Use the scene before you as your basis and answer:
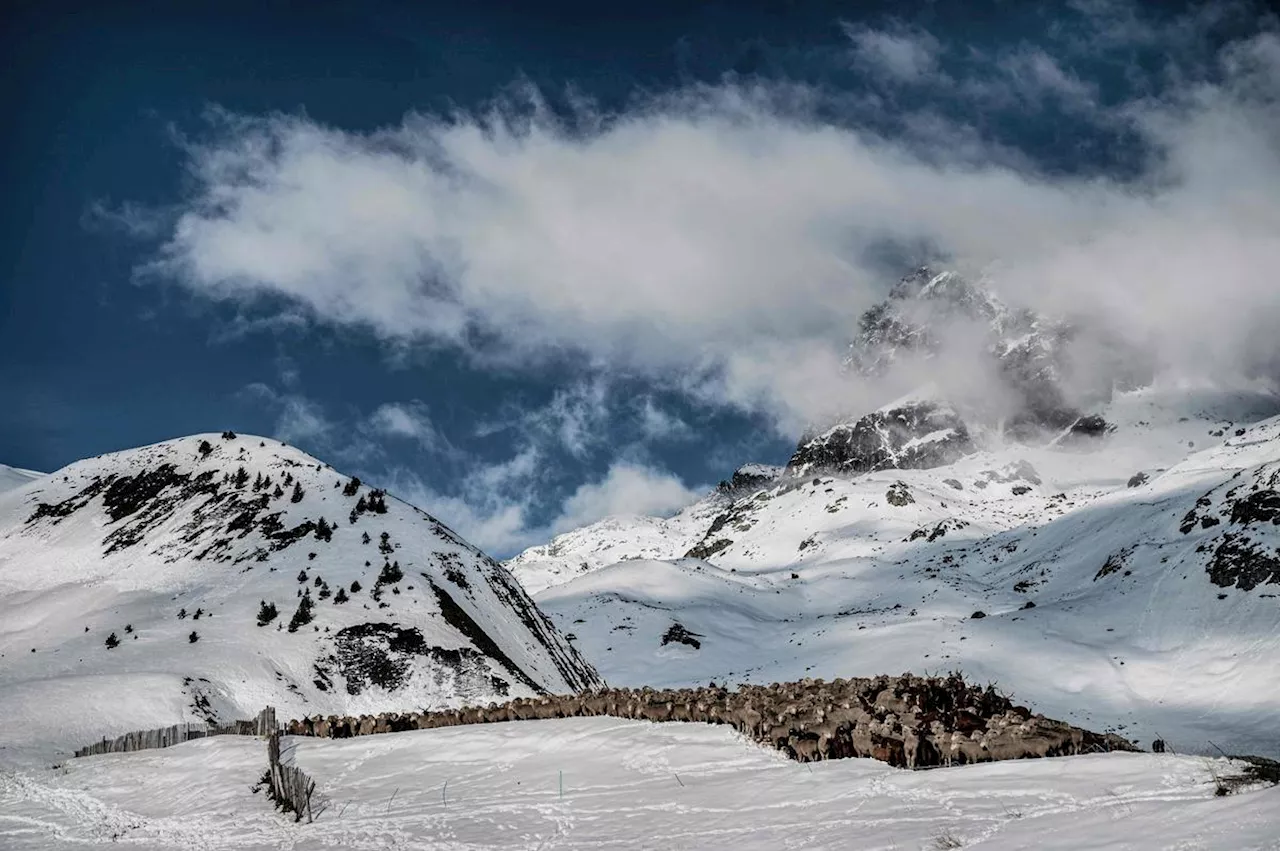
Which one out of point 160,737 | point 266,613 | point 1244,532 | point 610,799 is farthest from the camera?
point 1244,532

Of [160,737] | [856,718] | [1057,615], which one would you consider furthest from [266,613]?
[1057,615]

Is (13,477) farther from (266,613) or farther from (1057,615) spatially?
(1057,615)

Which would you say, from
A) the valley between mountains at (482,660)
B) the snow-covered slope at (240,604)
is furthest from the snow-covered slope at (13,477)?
the snow-covered slope at (240,604)

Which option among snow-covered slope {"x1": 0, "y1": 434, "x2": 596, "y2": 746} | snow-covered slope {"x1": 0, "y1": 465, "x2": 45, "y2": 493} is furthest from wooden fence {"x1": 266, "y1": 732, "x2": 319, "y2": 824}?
snow-covered slope {"x1": 0, "y1": 465, "x2": 45, "y2": 493}

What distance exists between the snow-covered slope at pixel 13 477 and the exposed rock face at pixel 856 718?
96984mm

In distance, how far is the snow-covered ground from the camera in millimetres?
8000

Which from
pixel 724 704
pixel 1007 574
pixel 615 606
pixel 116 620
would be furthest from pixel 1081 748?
pixel 1007 574

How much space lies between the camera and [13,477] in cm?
10231

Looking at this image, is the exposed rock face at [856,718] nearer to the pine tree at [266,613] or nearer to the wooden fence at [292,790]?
the wooden fence at [292,790]

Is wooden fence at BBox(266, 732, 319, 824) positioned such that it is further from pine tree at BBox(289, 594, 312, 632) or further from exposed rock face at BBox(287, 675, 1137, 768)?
pine tree at BBox(289, 594, 312, 632)

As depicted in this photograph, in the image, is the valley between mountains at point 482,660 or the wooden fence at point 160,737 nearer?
the valley between mountains at point 482,660

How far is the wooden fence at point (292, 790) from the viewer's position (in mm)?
13602

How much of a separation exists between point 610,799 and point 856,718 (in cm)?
448

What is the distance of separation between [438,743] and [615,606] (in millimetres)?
91989
